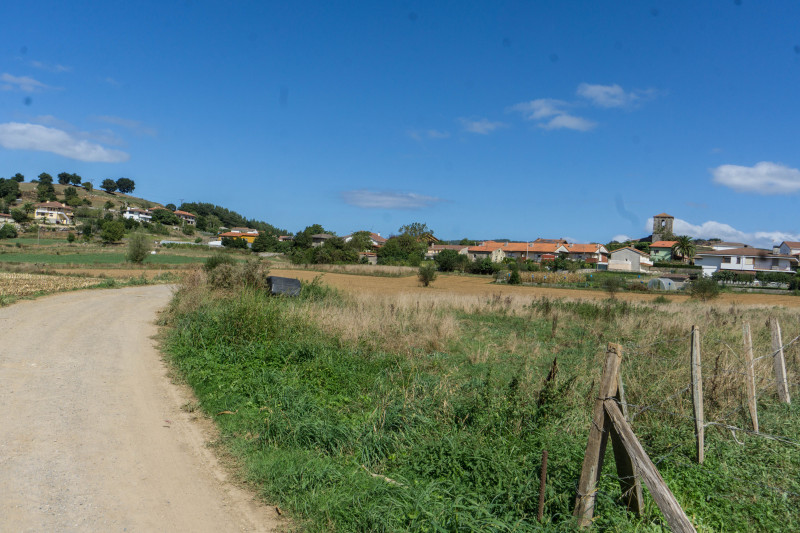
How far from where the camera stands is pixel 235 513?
16.0 feet

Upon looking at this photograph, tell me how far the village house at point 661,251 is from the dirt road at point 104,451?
128 m

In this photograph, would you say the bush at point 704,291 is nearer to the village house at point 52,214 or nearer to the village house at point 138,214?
the village house at point 52,214

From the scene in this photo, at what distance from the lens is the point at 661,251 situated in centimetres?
12238

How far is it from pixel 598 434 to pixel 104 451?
563 cm

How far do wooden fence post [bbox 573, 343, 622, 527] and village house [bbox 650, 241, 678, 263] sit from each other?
129000 millimetres

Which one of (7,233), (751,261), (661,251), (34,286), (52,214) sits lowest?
(34,286)

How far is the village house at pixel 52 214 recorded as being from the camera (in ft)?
401

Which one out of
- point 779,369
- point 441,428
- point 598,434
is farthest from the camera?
point 779,369

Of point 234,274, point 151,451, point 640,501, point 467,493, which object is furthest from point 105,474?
point 234,274

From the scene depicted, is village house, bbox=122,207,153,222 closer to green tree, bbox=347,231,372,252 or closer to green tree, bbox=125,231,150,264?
green tree, bbox=347,231,372,252

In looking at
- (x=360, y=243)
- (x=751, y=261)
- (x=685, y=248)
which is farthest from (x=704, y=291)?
(x=685, y=248)

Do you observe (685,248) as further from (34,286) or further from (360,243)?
(34,286)

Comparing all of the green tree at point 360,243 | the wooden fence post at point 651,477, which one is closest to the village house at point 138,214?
the green tree at point 360,243

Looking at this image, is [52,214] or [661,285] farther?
[52,214]
